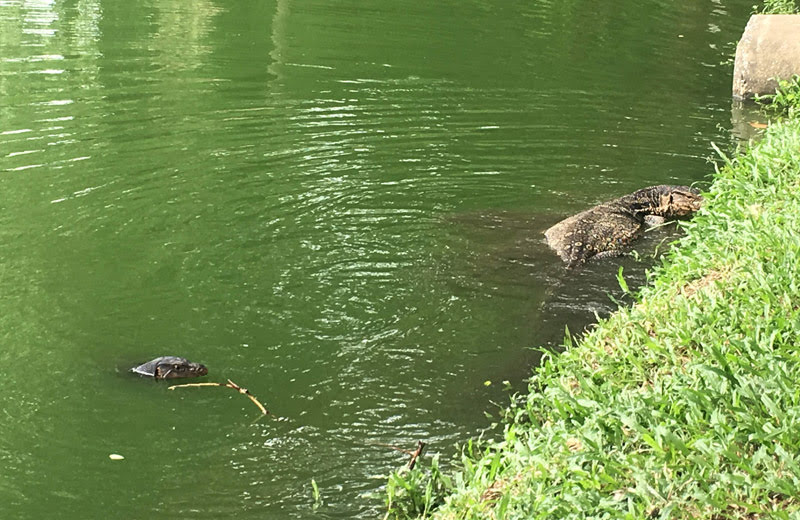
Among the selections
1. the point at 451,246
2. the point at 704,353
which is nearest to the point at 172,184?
the point at 451,246

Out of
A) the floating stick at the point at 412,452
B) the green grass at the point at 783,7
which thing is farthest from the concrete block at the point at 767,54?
the floating stick at the point at 412,452

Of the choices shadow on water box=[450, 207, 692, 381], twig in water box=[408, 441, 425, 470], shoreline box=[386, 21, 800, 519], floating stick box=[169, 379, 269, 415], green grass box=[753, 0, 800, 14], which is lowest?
floating stick box=[169, 379, 269, 415]

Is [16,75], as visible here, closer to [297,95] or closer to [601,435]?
[297,95]

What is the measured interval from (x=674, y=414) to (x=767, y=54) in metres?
9.87

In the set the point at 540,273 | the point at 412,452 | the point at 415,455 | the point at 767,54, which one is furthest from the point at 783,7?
the point at 415,455

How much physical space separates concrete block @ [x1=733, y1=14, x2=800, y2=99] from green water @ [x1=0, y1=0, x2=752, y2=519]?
45 centimetres

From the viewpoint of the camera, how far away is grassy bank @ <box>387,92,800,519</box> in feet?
12.5

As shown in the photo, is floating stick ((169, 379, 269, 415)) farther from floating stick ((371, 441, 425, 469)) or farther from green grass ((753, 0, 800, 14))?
green grass ((753, 0, 800, 14))

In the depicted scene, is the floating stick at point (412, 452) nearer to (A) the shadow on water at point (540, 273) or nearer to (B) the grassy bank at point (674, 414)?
(B) the grassy bank at point (674, 414)

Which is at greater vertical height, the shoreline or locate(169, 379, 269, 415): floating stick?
the shoreline

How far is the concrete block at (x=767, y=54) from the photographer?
12844 millimetres

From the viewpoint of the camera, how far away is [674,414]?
4.28 meters

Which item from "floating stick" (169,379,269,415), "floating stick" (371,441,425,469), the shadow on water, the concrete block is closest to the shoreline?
"floating stick" (371,441,425,469)

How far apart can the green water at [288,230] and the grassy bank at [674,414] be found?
2.41 feet
